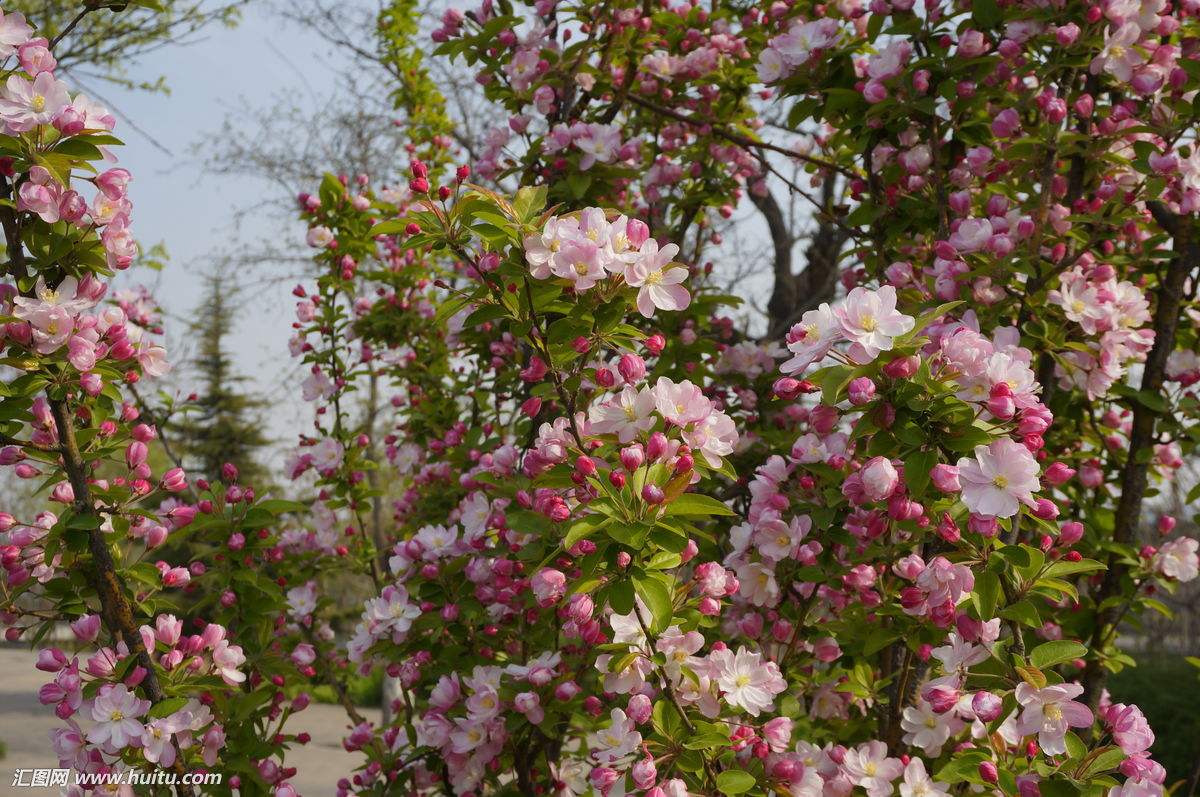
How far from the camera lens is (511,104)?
10.0 ft

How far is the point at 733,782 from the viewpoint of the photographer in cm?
161

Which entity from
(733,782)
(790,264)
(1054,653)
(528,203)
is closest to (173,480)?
(528,203)

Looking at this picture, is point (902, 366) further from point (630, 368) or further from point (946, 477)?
point (630, 368)

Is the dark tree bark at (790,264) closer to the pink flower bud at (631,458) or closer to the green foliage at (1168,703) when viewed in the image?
the green foliage at (1168,703)

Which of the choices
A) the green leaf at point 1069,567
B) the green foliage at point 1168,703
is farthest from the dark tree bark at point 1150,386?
the green foliage at point 1168,703

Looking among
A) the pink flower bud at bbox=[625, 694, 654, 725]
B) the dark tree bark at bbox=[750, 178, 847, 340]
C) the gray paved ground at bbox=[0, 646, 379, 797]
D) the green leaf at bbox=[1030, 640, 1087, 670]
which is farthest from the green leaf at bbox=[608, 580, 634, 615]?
the gray paved ground at bbox=[0, 646, 379, 797]

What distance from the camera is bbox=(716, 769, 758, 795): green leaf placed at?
1593mm

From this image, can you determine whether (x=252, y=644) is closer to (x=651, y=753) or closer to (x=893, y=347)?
(x=651, y=753)

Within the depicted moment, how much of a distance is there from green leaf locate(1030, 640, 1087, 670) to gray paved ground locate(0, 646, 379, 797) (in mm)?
5286

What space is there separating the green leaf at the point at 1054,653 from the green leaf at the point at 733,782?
534mm

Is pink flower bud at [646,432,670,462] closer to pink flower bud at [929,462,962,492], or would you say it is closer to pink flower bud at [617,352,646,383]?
pink flower bud at [617,352,646,383]

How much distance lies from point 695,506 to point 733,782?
1.72 ft

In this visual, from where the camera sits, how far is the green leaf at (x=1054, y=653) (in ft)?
5.18

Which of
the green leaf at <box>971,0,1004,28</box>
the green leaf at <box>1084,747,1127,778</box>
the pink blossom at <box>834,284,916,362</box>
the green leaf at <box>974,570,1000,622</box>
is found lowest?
the green leaf at <box>1084,747,1127,778</box>
